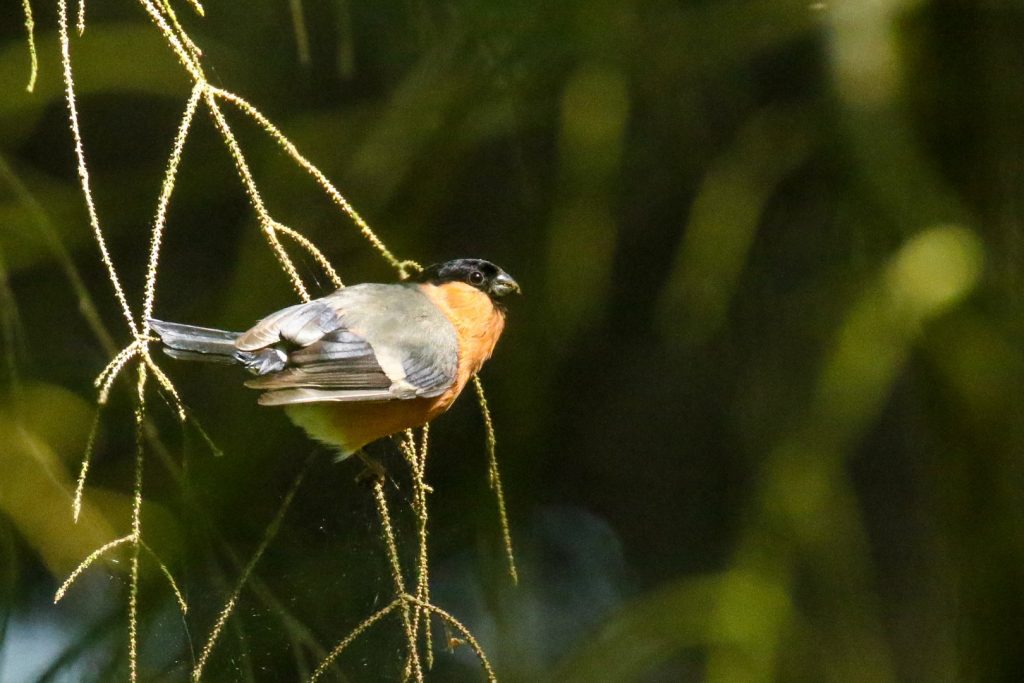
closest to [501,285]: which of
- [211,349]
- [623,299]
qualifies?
[211,349]

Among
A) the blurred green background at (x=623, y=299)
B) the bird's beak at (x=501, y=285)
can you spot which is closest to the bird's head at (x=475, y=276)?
the bird's beak at (x=501, y=285)

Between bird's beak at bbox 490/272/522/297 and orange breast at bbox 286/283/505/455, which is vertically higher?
bird's beak at bbox 490/272/522/297

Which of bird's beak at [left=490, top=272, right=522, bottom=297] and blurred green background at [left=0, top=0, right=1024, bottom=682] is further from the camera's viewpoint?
blurred green background at [left=0, top=0, right=1024, bottom=682]

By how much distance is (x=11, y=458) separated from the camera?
4.64 feet

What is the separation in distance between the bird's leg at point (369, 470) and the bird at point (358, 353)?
0.01m

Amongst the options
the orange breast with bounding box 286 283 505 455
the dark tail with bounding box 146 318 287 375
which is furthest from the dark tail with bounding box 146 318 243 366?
the orange breast with bounding box 286 283 505 455

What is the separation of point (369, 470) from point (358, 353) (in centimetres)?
11

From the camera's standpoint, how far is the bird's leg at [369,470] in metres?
1.08

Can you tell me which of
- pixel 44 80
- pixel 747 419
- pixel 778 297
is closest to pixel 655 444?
pixel 747 419

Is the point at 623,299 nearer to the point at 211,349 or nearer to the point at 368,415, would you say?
the point at 368,415

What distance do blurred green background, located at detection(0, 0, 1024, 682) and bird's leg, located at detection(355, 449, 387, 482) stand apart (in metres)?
0.21

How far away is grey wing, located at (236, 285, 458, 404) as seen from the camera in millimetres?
1045

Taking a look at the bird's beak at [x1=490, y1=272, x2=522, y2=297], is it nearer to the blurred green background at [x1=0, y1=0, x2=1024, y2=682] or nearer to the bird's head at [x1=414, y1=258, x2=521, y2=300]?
the bird's head at [x1=414, y1=258, x2=521, y2=300]

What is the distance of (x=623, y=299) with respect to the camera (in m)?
2.10
